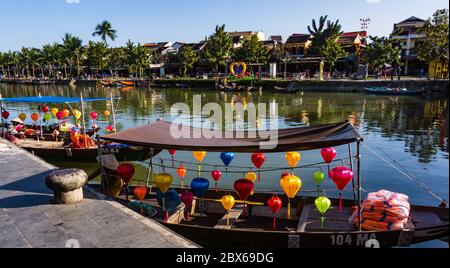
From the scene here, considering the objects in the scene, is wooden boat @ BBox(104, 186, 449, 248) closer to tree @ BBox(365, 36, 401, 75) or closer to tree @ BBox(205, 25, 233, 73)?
tree @ BBox(365, 36, 401, 75)

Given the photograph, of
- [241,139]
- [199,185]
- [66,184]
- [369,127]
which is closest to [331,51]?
[369,127]

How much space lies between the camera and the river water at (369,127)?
1555 centimetres

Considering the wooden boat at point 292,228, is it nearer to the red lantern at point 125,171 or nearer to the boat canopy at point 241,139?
the red lantern at point 125,171

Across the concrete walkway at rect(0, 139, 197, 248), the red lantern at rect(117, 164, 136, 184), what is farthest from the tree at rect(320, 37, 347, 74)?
the concrete walkway at rect(0, 139, 197, 248)

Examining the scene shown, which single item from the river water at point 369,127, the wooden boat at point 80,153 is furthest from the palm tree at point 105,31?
the wooden boat at point 80,153

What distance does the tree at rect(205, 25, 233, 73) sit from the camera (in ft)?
222

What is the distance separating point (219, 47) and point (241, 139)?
198 feet

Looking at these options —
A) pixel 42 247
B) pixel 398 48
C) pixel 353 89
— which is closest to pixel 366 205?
pixel 42 247

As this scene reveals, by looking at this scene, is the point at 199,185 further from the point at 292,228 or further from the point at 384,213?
the point at 384,213

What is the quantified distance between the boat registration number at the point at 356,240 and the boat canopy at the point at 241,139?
2.24 metres

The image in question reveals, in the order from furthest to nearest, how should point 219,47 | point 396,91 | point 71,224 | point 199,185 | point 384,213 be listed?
1. point 219,47
2. point 396,91
3. point 199,185
4. point 384,213
5. point 71,224

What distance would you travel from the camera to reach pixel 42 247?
6.33 meters

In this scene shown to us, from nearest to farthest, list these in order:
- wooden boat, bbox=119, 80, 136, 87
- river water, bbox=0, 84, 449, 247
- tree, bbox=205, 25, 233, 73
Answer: river water, bbox=0, 84, 449, 247 → tree, bbox=205, 25, 233, 73 → wooden boat, bbox=119, 80, 136, 87

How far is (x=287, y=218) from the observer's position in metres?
10.2
